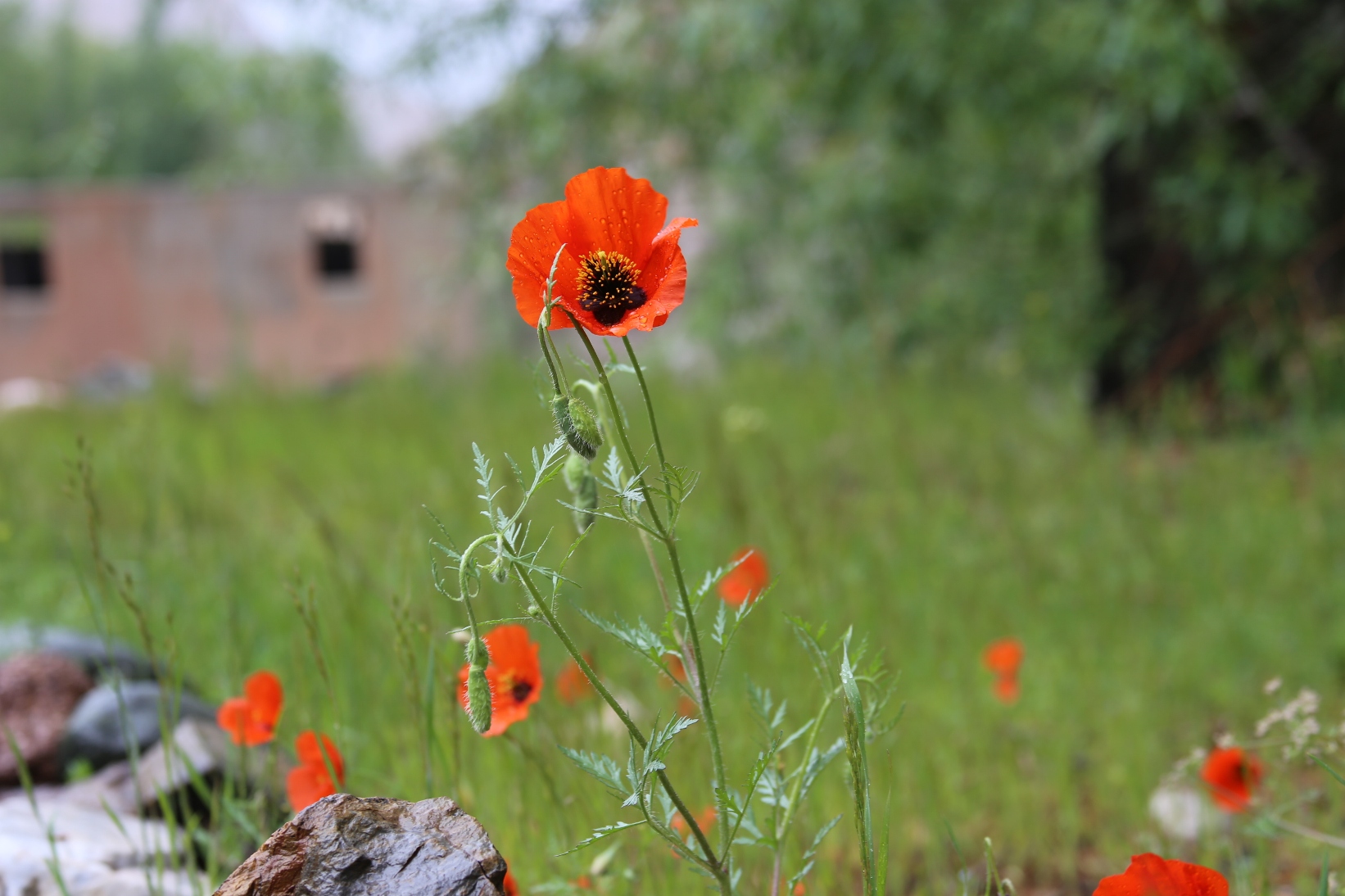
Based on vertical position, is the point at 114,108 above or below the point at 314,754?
above

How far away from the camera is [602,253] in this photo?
93 cm

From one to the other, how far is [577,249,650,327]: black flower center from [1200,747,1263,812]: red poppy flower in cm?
109

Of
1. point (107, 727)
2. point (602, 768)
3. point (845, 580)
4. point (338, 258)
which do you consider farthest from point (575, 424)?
point (338, 258)

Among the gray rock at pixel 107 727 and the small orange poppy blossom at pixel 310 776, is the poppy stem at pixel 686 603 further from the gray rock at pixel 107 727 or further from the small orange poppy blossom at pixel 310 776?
the gray rock at pixel 107 727

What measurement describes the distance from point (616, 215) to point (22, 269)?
83.4ft

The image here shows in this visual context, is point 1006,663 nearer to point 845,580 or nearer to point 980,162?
point 845,580

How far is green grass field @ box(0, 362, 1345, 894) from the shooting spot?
1.78 metres

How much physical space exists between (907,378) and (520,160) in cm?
232

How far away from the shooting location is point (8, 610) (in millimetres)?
2660

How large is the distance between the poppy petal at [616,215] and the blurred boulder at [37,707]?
1.39 m

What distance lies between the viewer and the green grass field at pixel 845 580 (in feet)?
5.85

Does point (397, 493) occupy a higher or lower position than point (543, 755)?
higher

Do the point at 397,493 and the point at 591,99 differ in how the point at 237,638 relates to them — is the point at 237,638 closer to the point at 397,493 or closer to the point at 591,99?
the point at 397,493

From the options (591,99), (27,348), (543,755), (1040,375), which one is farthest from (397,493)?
(27,348)
